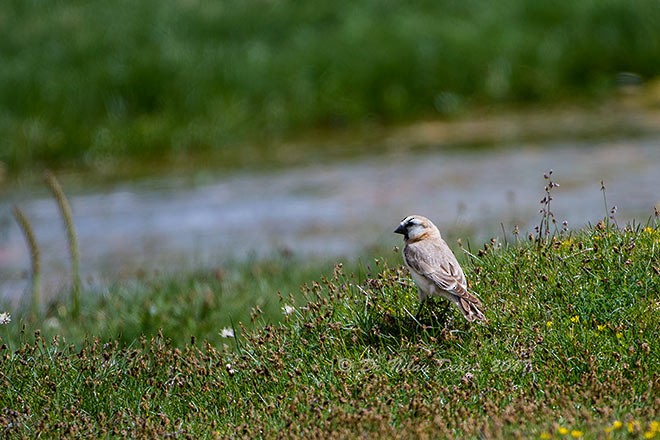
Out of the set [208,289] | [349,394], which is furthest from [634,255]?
[208,289]

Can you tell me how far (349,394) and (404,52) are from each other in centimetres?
1174

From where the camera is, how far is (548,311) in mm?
6320

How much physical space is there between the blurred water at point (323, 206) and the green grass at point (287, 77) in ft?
4.52

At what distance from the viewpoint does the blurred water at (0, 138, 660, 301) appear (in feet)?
38.4

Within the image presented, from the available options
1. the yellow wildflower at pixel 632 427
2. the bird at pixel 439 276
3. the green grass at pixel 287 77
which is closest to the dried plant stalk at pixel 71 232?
the bird at pixel 439 276

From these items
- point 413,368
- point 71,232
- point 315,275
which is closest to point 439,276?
point 413,368

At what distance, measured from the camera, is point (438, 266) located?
625 cm

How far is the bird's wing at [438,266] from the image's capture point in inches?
243

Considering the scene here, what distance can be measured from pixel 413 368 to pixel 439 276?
0.49 metres

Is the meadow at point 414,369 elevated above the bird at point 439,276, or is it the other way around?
the bird at point 439,276

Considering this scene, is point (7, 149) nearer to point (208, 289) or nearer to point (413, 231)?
point (208, 289)

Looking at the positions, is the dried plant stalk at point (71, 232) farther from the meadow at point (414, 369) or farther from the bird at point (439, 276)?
the bird at point (439, 276)

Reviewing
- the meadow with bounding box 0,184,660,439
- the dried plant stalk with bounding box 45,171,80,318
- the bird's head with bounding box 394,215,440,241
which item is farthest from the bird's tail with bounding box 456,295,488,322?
the dried plant stalk with bounding box 45,171,80,318

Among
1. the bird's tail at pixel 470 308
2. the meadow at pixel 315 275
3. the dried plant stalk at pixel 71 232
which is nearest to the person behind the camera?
the meadow at pixel 315 275
